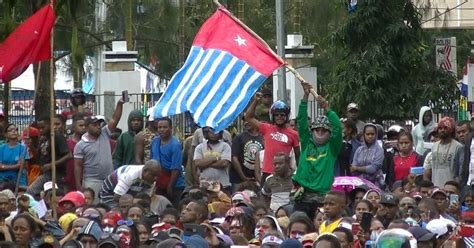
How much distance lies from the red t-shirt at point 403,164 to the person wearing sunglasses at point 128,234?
538cm

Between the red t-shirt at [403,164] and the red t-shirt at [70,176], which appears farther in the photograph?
the red t-shirt at [70,176]

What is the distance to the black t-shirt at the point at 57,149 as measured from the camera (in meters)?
19.4

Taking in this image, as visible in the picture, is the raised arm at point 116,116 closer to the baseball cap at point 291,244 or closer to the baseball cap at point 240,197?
the baseball cap at point 240,197

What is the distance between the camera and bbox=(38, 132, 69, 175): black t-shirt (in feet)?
63.7

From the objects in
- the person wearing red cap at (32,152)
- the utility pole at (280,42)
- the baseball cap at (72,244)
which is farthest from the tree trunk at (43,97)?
the baseball cap at (72,244)

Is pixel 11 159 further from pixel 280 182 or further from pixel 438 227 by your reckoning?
pixel 438 227

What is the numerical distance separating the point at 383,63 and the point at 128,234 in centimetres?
1087

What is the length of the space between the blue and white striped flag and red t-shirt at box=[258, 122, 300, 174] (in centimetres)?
269

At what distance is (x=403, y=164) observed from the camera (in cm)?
1948

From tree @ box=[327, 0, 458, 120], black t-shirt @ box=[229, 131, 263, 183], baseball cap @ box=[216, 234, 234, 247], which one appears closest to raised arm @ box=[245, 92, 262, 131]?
black t-shirt @ box=[229, 131, 263, 183]

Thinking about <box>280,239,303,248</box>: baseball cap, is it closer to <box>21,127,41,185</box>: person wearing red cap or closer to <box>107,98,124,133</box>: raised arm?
<box>21,127,41,185</box>: person wearing red cap

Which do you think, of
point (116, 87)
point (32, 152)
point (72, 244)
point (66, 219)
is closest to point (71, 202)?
point (66, 219)

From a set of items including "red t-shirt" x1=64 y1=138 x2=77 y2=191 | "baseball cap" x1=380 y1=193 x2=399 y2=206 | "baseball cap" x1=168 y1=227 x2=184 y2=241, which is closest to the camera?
"baseball cap" x1=168 y1=227 x2=184 y2=241

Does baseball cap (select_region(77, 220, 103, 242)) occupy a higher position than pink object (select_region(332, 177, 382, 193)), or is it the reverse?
pink object (select_region(332, 177, 382, 193))
